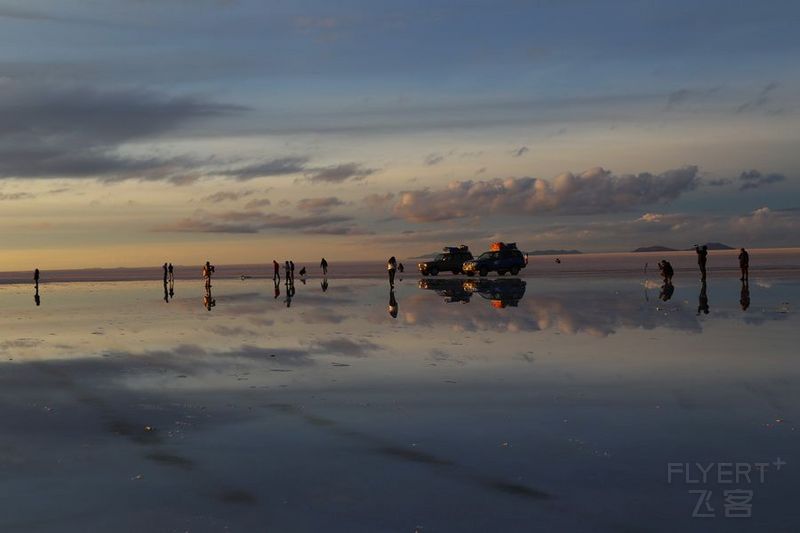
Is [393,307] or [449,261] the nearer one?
[393,307]

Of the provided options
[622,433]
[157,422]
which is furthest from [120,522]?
[622,433]

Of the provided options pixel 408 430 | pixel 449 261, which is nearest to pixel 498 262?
pixel 449 261

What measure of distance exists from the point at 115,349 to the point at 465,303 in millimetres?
16035

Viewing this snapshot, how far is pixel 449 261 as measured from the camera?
6731 cm

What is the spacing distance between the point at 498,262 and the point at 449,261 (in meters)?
6.41

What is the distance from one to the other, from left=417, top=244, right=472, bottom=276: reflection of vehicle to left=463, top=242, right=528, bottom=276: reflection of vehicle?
3695 millimetres

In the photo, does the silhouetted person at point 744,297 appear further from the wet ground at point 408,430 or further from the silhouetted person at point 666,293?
the wet ground at point 408,430

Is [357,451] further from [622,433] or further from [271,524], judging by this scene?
[622,433]

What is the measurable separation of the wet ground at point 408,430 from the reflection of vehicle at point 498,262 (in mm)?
38949

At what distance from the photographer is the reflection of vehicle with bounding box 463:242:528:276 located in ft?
201

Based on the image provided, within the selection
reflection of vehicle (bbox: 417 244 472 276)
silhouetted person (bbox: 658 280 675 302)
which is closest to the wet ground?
silhouetted person (bbox: 658 280 675 302)

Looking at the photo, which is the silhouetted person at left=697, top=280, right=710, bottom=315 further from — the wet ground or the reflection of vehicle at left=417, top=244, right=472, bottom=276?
the reflection of vehicle at left=417, top=244, right=472, bottom=276

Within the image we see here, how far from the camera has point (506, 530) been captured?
664 cm

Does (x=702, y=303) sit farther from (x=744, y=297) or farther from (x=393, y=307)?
(x=393, y=307)
